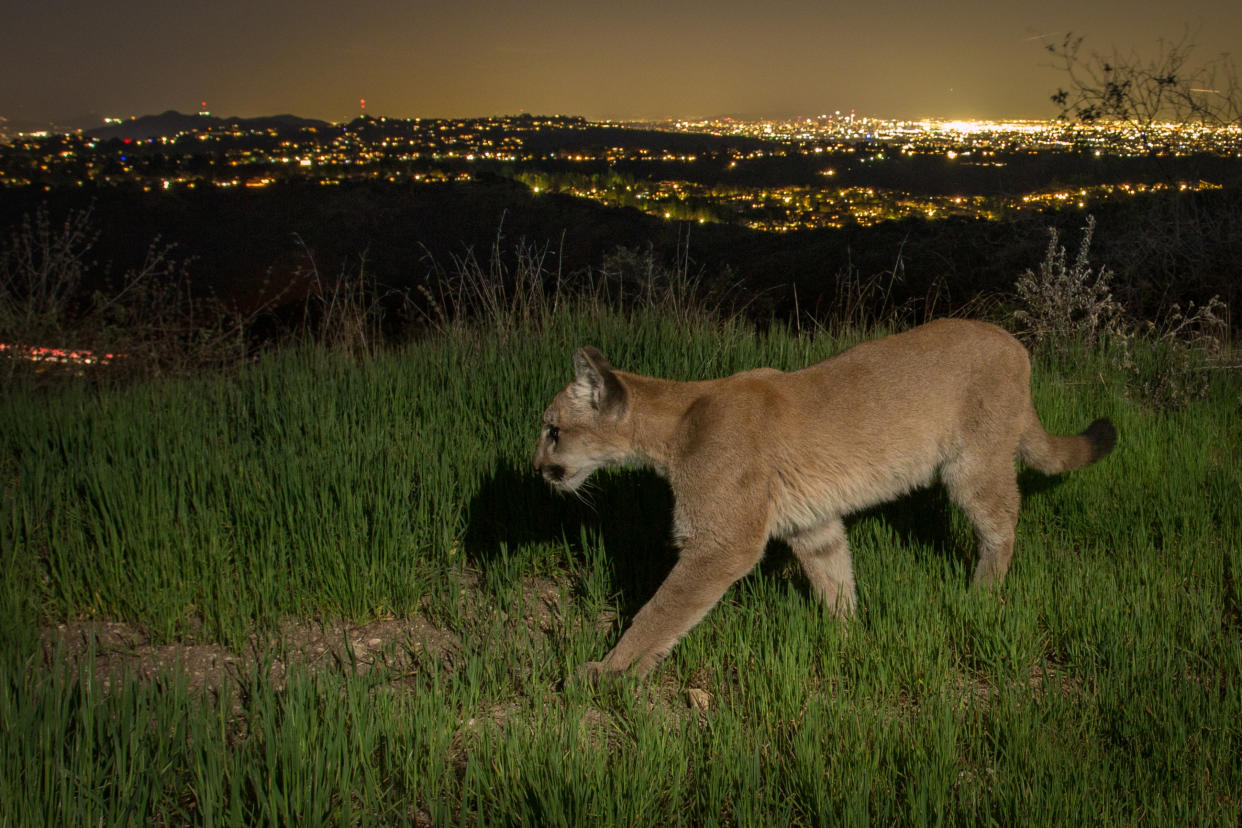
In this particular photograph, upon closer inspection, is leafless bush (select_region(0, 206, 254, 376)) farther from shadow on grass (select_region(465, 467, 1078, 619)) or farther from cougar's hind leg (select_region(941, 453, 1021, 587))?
cougar's hind leg (select_region(941, 453, 1021, 587))

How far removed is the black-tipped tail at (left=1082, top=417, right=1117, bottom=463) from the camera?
5035mm

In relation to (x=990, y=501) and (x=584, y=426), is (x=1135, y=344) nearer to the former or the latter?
(x=990, y=501)

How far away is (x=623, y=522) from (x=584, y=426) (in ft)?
3.85

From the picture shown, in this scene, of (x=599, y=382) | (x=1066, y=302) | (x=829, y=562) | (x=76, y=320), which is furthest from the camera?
(x=76, y=320)

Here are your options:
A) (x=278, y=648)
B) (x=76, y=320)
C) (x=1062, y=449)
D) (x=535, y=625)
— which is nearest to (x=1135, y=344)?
(x=1062, y=449)

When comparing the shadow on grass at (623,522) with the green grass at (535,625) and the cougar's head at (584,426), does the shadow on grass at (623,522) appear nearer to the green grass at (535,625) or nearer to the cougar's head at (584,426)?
the green grass at (535,625)

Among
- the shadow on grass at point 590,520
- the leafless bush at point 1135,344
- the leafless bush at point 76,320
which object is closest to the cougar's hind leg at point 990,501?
the shadow on grass at point 590,520

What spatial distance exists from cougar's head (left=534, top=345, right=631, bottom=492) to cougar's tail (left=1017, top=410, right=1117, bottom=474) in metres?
2.38

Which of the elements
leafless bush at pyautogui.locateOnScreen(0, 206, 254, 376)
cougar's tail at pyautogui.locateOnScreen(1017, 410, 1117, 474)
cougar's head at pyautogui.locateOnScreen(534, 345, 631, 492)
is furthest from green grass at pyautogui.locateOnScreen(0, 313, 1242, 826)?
leafless bush at pyautogui.locateOnScreen(0, 206, 254, 376)

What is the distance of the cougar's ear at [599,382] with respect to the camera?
4227 mm

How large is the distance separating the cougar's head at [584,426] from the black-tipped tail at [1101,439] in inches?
108

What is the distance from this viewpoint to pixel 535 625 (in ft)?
14.8

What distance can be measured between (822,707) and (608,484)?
252 centimetres

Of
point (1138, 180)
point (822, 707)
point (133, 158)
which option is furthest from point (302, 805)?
point (133, 158)
